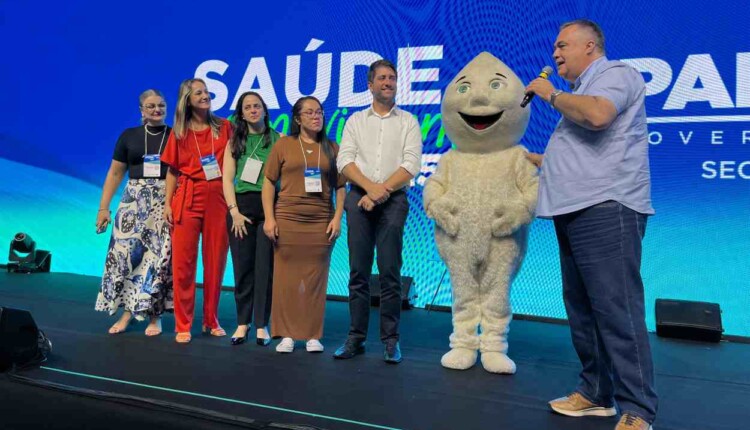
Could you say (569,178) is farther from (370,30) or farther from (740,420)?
(370,30)

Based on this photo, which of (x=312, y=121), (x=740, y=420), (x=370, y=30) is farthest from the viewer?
(x=370, y=30)

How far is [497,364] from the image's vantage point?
2.67 m

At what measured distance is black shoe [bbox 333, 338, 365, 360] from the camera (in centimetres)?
292

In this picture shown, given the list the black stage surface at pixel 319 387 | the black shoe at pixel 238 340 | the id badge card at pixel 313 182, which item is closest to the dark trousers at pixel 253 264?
the black shoe at pixel 238 340

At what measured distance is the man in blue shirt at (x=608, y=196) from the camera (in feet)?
5.97

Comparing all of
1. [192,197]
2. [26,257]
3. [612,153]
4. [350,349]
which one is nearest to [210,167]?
[192,197]

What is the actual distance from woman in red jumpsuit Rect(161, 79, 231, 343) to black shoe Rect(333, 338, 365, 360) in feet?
2.86

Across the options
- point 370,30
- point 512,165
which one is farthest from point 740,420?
point 370,30

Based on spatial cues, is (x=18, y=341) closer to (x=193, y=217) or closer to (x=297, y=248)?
(x=193, y=217)

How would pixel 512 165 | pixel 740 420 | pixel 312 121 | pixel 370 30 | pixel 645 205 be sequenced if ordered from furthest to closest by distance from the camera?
pixel 370 30 → pixel 312 121 → pixel 512 165 → pixel 740 420 → pixel 645 205

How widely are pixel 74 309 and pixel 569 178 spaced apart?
359 centimetres

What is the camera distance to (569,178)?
1.95 m

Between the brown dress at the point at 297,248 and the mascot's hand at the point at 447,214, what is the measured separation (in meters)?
0.62

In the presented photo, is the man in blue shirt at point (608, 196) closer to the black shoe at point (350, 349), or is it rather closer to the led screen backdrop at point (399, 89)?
the black shoe at point (350, 349)
